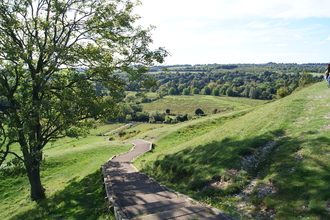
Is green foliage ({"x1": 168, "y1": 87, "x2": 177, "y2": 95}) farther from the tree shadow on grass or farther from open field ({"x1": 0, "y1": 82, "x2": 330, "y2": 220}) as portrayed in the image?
the tree shadow on grass

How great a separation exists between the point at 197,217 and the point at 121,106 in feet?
43.6

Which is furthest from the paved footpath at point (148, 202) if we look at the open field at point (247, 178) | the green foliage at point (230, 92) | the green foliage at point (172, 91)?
the green foliage at point (172, 91)

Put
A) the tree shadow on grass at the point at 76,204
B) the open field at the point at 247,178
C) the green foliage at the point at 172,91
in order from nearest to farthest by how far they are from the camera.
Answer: the open field at the point at 247,178 → the tree shadow on grass at the point at 76,204 → the green foliage at the point at 172,91

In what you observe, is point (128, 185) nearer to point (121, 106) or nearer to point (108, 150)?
point (121, 106)

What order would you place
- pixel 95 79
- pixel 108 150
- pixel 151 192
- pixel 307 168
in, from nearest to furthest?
1. pixel 307 168
2. pixel 151 192
3. pixel 95 79
4. pixel 108 150

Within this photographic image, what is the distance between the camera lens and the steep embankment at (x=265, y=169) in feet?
27.0

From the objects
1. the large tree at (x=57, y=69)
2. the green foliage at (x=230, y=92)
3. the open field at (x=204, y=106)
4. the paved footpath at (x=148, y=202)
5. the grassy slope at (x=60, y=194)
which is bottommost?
the open field at (x=204, y=106)

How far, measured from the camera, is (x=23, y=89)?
49.2ft

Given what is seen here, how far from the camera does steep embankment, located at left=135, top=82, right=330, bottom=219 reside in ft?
27.0

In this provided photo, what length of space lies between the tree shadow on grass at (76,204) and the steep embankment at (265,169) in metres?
4.09

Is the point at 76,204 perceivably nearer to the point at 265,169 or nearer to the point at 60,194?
the point at 60,194

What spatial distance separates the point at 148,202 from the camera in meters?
10.0

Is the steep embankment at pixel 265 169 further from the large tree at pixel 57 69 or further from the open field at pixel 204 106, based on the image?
the open field at pixel 204 106

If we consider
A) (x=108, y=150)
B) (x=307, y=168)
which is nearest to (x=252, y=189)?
(x=307, y=168)
